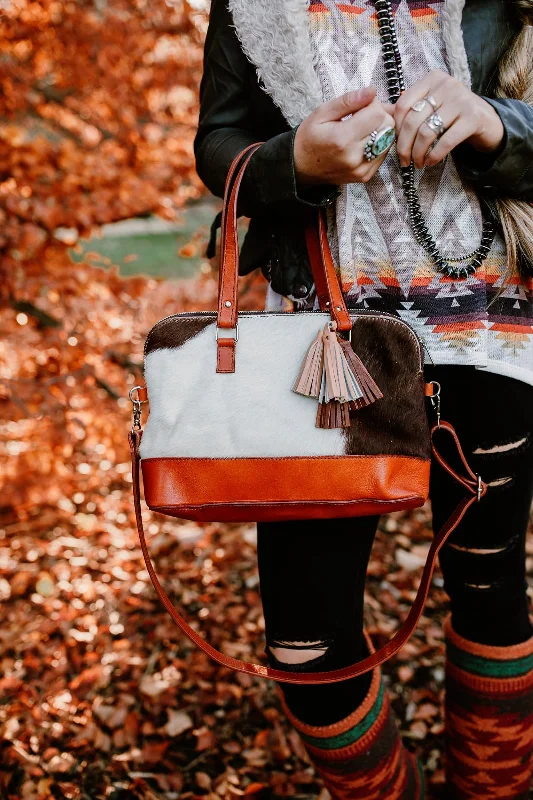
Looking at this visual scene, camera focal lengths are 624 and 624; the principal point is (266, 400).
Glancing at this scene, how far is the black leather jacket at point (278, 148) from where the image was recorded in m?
0.91

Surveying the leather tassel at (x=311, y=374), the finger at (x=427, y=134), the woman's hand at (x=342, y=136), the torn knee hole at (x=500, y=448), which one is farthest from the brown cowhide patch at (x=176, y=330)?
the torn knee hole at (x=500, y=448)

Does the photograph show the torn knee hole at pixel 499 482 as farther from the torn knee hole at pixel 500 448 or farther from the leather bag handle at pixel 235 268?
the leather bag handle at pixel 235 268

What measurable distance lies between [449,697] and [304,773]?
683 mm

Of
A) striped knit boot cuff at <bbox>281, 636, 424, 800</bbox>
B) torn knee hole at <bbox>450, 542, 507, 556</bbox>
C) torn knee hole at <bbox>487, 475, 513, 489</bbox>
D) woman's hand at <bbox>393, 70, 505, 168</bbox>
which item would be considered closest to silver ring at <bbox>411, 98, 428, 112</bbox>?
woman's hand at <bbox>393, 70, 505, 168</bbox>

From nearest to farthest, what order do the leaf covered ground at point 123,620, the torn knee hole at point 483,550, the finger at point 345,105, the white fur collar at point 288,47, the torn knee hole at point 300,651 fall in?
the finger at point 345,105, the white fur collar at point 288,47, the torn knee hole at point 300,651, the torn knee hole at point 483,550, the leaf covered ground at point 123,620

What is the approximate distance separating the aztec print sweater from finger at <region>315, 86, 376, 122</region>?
12cm

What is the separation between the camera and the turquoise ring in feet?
2.74

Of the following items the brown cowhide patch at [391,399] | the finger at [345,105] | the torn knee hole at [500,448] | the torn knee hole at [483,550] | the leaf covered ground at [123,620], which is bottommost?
the leaf covered ground at [123,620]

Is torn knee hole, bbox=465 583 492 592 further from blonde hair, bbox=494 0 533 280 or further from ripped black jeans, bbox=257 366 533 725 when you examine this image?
blonde hair, bbox=494 0 533 280

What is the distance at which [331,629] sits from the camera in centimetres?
102

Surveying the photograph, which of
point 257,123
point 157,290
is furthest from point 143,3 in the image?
point 257,123

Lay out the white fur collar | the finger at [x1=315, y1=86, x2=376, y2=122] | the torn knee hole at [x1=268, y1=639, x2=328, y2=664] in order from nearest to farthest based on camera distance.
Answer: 1. the finger at [x1=315, y1=86, x2=376, y2=122]
2. the white fur collar
3. the torn knee hole at [x1=268, y1=639, x2=328, y2=664]

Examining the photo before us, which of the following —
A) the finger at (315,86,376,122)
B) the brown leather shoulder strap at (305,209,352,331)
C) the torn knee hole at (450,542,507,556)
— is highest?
the finger at (315,86,376,122)

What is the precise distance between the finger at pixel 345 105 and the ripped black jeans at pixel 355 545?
0.41 meters
